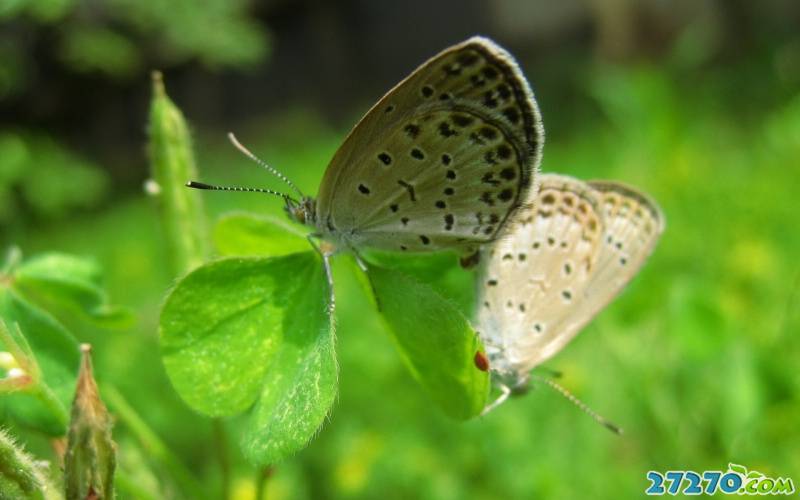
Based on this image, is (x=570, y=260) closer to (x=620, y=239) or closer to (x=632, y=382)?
(x=620, y=239)

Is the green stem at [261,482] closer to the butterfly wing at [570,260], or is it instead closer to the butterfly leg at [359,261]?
the butterfly leg at [359,261]

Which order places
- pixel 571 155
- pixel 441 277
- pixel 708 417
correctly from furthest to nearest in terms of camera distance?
pixel 571 155 → pixel 708 417 → pixel 441 277

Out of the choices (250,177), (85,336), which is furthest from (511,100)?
(250,177)

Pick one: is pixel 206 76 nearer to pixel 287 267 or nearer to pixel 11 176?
pixel 11 176

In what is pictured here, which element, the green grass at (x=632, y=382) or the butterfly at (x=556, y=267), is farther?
the green grass at (x=632, y=382)

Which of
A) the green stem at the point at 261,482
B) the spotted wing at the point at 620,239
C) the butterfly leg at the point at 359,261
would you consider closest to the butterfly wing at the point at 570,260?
the spotted wing at the point at 620,239

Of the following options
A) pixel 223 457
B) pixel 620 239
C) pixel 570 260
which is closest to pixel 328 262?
pixel 223 457

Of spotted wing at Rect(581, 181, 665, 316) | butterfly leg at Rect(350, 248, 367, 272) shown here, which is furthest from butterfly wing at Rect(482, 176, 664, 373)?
butterfly leg at Rect(350, 248, 367, 272)
